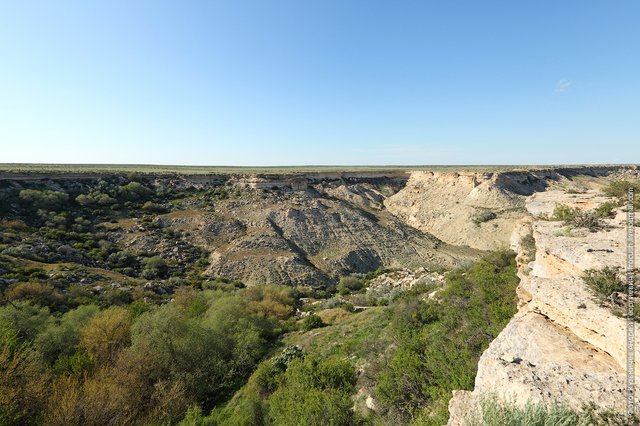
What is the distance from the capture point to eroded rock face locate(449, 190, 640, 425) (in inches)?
205

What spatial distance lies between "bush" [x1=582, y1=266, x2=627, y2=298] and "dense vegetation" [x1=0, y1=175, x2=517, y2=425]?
357 centimetres

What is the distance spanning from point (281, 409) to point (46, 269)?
87.2 ft

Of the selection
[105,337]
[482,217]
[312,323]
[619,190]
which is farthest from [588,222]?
[482,217]

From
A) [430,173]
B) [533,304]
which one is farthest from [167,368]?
[430,173]

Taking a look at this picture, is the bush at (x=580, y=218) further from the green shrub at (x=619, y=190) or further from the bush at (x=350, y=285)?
the bush at (x=350, y=285)

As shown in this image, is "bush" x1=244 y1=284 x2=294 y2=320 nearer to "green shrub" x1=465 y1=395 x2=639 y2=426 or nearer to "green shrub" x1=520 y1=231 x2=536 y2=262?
"green shrub" x1=520 y1=231 x2=536 y2=262

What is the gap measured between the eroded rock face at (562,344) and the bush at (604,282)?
183mm

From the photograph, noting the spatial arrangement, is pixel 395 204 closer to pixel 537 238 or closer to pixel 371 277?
pixel 371 277

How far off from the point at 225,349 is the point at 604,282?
16129mm

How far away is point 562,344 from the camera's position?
6367 mm

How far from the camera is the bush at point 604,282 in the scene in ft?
20.7

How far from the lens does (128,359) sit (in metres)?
13.7

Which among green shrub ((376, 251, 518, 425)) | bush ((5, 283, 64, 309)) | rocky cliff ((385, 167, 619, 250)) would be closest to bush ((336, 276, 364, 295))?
rocky cliff ((385, 167, 619, 250))

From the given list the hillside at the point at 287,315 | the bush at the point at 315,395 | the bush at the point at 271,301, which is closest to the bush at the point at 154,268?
the hillside at the point at 287,315
